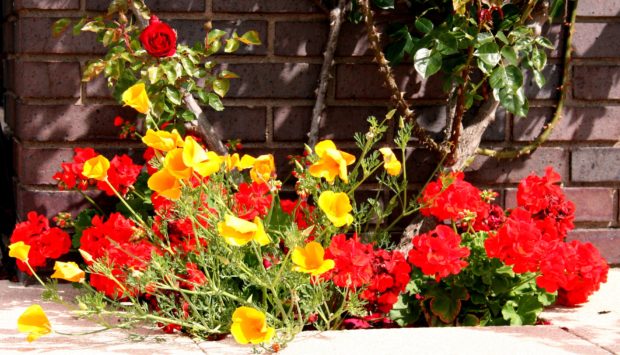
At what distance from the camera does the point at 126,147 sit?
242 cm

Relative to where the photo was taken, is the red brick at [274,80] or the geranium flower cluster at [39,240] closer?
the geranium flower cluster at [39,240]

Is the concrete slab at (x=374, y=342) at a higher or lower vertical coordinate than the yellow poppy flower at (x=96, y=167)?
lower

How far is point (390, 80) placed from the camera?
236cm

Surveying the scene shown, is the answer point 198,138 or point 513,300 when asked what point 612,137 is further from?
point 198,138

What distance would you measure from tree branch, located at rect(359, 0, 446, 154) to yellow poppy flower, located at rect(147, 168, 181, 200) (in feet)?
2.52

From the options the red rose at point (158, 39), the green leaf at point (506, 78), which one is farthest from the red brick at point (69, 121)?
the green leaf at point (506, 78)

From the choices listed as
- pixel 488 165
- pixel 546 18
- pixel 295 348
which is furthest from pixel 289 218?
pixel 546 18

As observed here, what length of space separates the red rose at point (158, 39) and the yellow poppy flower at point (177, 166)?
50 centimetres

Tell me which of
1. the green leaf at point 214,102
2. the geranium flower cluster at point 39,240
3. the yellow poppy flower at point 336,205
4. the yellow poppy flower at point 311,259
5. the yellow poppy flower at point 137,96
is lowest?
the geranium flower cluster at point 39,240

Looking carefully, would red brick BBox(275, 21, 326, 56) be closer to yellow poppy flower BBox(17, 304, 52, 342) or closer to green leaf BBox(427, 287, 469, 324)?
green leaf BBox(427, 287, 469, 324)

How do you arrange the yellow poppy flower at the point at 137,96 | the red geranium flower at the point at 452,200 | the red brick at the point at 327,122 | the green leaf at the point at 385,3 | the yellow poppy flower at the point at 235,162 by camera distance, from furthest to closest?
the red brick at the point at 327,122 < the green leaf at the point at 385,3 < the red geranium flower at the point at 452,200 < the yellow poppy flower at the point at 235,162 < the yellow poppy flower at the point at 137,96

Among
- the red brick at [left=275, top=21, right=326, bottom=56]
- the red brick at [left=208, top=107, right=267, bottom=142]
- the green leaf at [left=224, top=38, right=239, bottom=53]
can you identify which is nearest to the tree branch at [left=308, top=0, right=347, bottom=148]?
the red brick at [left=275, top=21, right=326, bottom=56]

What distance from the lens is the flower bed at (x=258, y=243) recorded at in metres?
1.72

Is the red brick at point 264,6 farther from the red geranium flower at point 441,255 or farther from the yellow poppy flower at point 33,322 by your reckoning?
the yellow poppy flower at point 33,322
